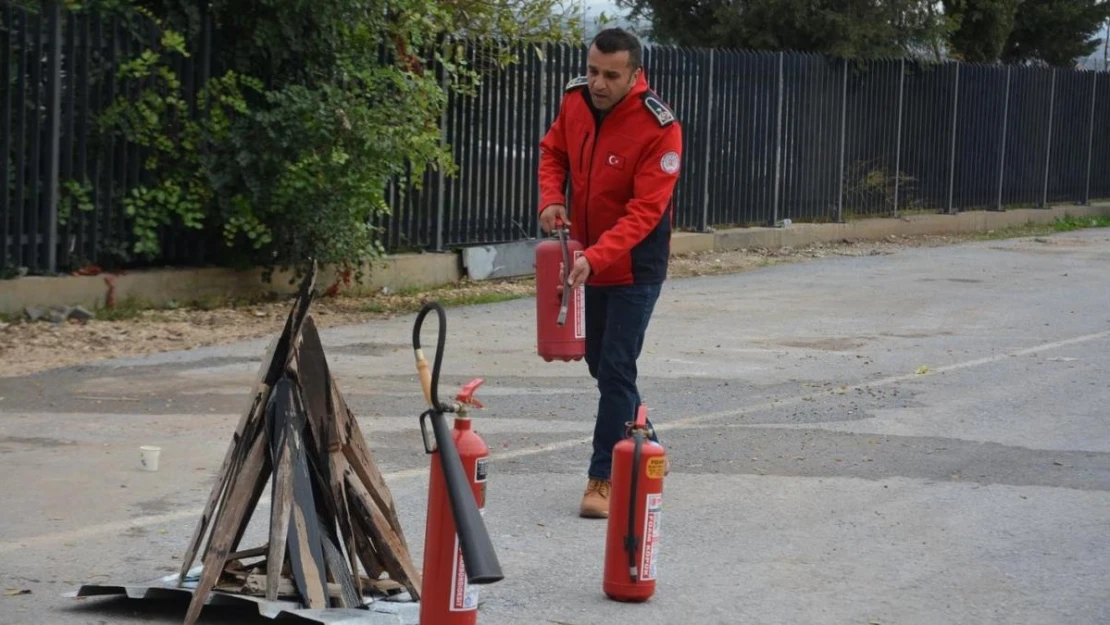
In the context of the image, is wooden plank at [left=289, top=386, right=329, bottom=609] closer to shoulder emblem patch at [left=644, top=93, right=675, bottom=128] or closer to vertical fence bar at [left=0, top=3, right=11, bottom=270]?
shoulder emblem patch at [left=644, top=93, right=675, bottom=128]

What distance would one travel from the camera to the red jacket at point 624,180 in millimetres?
6543

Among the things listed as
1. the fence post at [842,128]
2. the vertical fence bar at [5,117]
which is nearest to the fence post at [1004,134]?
the fence post at [842,128]

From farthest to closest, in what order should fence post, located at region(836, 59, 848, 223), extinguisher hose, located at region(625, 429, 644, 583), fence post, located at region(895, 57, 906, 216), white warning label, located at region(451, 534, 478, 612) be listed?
fence post, located at region(895, 57, 906, 216) < fence post, located at region(836, 59, 848, 223) < extinguisher hose, located at region(625, 429, 644, 583) < white warning label, located at region(451, 534, 478, 612)

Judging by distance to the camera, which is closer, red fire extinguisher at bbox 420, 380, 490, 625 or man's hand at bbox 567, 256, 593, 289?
red fire extinguisher at bbox 420, 380, 490, 625

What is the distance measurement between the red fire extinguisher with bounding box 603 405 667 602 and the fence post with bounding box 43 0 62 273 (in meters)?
7.24

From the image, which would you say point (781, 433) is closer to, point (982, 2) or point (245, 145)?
point (245, 145)

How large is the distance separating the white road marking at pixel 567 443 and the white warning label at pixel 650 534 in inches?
79.0

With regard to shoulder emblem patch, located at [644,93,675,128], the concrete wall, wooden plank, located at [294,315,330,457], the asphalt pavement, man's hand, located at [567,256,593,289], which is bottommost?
the asphalt pavement

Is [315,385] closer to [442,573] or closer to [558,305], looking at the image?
[442,573]

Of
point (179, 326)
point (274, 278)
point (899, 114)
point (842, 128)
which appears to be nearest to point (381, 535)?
point (179, 326)

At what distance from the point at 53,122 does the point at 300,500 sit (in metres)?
7.35

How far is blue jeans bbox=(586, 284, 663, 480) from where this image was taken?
669 centimetres

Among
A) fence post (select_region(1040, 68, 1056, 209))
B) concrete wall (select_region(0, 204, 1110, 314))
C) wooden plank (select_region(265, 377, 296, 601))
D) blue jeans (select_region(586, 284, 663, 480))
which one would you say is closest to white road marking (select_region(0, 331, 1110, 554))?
blue jeans (select_region(586, 284, 663, 480))

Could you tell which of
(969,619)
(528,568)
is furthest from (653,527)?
(969,619)
